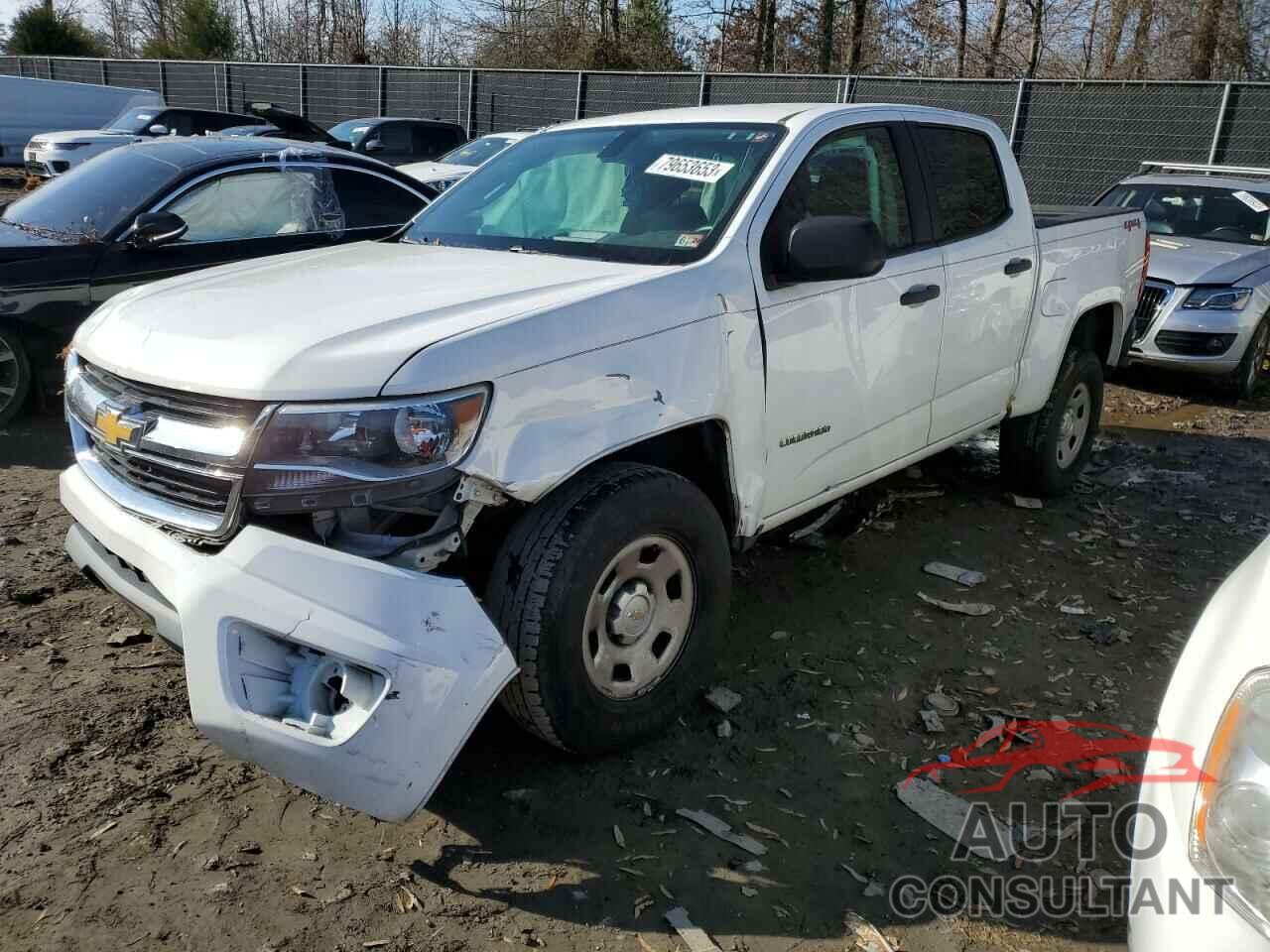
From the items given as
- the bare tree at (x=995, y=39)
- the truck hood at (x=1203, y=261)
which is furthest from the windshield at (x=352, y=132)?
the bare tree at (x=995, y=39)

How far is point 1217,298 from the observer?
7992 millimetres

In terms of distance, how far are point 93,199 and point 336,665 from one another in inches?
201

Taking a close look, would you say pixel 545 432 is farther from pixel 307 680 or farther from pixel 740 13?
pixel 740 13

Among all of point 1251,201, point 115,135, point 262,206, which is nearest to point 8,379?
point 262,206

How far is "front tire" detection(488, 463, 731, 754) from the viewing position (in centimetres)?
258

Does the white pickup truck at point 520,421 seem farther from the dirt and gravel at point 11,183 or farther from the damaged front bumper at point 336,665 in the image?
the dirt and gravel at point 11,183

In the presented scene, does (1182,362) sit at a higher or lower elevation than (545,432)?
lower

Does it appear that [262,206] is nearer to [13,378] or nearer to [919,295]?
[13,378]

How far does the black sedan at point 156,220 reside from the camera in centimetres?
578

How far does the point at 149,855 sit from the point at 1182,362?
316 inches

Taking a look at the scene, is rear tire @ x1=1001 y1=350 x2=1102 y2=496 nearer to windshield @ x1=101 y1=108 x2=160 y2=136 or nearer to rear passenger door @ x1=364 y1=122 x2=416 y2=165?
rear passenger door @ x1=364 y1=122 x2=416 y2=165

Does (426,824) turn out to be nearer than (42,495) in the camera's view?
Yes

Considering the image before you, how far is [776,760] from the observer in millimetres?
3076

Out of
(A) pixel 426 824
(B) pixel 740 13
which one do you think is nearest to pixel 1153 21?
(B) pixel 740 13
